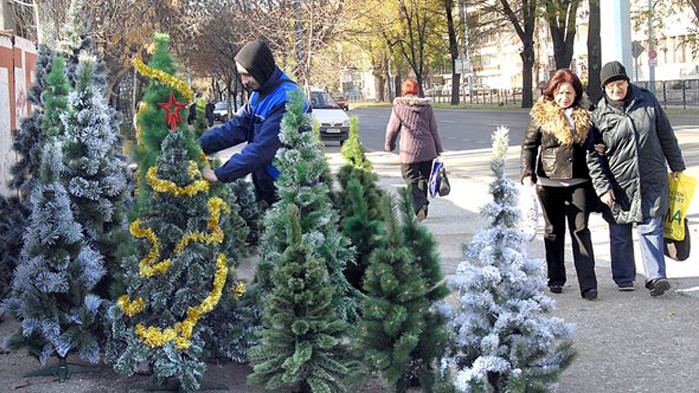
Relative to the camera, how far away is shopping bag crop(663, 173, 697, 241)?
24.4 ft

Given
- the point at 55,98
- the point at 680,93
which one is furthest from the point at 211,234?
the point at 680,93

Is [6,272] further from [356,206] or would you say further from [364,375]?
[364,375]

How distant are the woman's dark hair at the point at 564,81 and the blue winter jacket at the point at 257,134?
102 inches

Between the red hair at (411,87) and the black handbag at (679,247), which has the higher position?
the red hair at (411,87)

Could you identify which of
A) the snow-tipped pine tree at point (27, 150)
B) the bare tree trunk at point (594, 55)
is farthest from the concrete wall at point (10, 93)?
the bare tree trunk at point (594, 55)

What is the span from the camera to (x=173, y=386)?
5.19 metres

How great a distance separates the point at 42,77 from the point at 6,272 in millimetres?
1658

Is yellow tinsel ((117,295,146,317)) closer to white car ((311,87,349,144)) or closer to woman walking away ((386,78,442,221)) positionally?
woman walking away ((386,78,442,221))

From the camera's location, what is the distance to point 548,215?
24.9ft

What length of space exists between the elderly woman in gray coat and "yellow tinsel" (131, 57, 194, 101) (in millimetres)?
3529

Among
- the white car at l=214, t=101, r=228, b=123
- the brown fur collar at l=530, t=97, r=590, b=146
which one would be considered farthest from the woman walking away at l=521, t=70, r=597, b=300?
the white car at l=214, t=101, r=228, b=123

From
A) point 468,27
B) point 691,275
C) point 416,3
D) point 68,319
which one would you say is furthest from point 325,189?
point 416,3

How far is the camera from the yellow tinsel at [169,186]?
5109mm

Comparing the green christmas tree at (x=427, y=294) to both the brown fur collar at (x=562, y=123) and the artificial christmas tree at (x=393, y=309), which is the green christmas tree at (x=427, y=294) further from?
the brown fur collar at (x=562, y=123)
